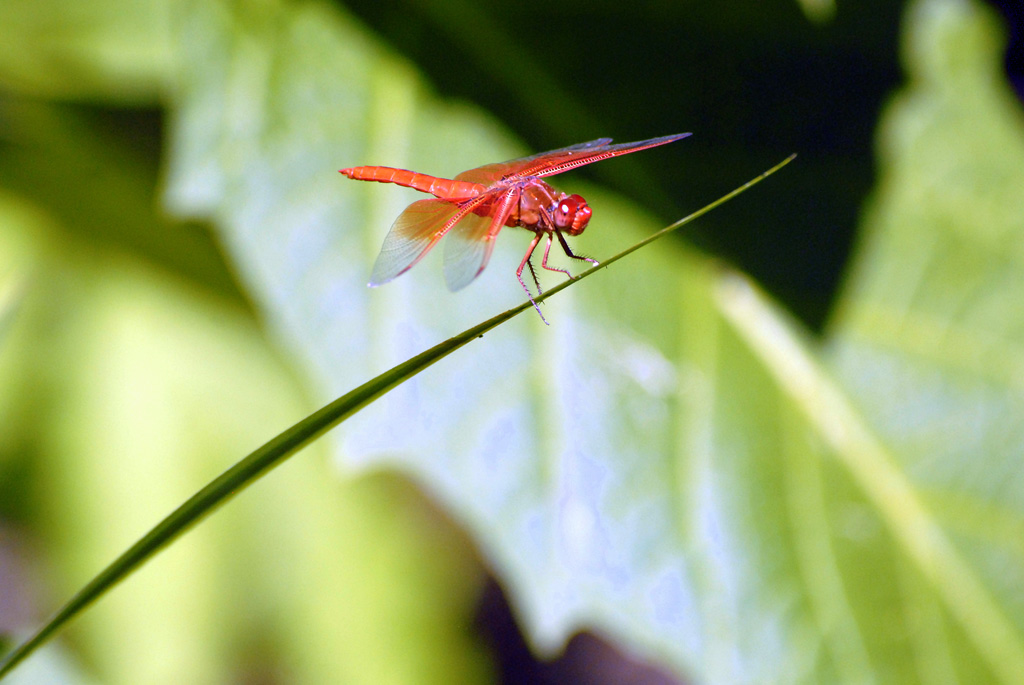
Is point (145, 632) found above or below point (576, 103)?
below

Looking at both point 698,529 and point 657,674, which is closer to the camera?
point 698,529

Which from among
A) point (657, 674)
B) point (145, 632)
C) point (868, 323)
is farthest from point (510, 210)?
point (657, 674)

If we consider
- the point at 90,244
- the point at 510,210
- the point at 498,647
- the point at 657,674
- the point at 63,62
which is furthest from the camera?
the point at 657,674

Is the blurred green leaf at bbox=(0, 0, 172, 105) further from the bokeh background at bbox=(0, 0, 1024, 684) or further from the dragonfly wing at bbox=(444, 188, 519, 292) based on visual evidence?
the dragonfly wing at bbox=(444, 188, 519, 292)

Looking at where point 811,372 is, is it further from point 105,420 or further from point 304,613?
point 105,420

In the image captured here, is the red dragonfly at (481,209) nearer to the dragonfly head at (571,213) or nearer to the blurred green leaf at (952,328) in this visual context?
the dragonfly head at (571,213)

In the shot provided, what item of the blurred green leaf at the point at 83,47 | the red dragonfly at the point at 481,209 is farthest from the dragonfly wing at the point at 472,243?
the blurred green leaf at the point at 83,47
